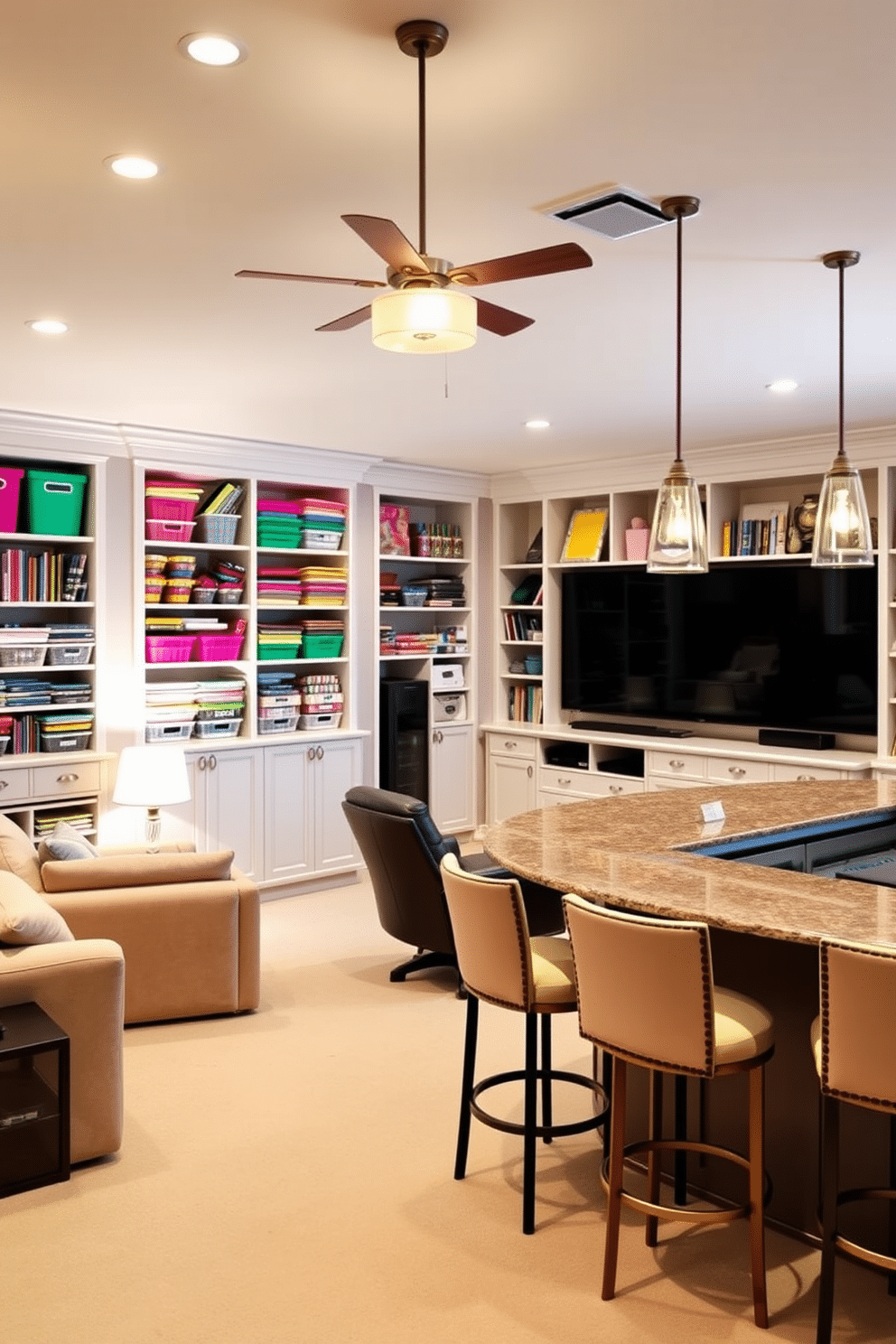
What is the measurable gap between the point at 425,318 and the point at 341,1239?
7.35 feet

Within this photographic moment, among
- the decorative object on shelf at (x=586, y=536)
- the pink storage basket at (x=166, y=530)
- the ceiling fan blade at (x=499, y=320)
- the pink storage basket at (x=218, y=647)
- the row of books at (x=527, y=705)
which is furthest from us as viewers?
the row of books at (x=527, y=705)

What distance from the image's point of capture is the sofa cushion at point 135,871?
14.2 ft

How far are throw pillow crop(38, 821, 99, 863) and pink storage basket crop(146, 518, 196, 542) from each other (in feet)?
6.38

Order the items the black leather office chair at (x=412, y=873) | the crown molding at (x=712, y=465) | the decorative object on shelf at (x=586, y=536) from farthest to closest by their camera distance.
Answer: the decorative object on shelf at (x=586, y=536) → the crown molding at (x=712, y=465) → the black leather office chair at (x=412, y=873)

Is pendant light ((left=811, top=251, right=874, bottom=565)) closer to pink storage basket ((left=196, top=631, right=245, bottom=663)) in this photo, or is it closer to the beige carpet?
the beige carpet

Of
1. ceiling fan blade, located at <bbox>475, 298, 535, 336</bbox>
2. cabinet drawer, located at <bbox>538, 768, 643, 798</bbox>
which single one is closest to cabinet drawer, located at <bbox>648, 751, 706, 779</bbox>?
cabinet drawer, located at <bbox>538, 768, 643, 798</bbox>

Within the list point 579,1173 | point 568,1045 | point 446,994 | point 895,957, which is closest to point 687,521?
point 895,957

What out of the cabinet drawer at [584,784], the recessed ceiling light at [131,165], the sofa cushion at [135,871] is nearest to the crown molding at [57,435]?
the sofa cushion at [135,871]

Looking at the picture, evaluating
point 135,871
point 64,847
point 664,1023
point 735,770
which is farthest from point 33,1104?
point 735,770

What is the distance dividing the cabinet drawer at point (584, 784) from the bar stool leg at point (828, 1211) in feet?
14.5

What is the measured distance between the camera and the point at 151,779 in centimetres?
545

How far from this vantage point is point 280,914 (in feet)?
20.3

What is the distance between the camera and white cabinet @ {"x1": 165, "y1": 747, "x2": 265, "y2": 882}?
20.1 ft

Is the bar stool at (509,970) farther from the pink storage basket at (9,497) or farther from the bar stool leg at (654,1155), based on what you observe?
the pink storage basket at (9,497)
